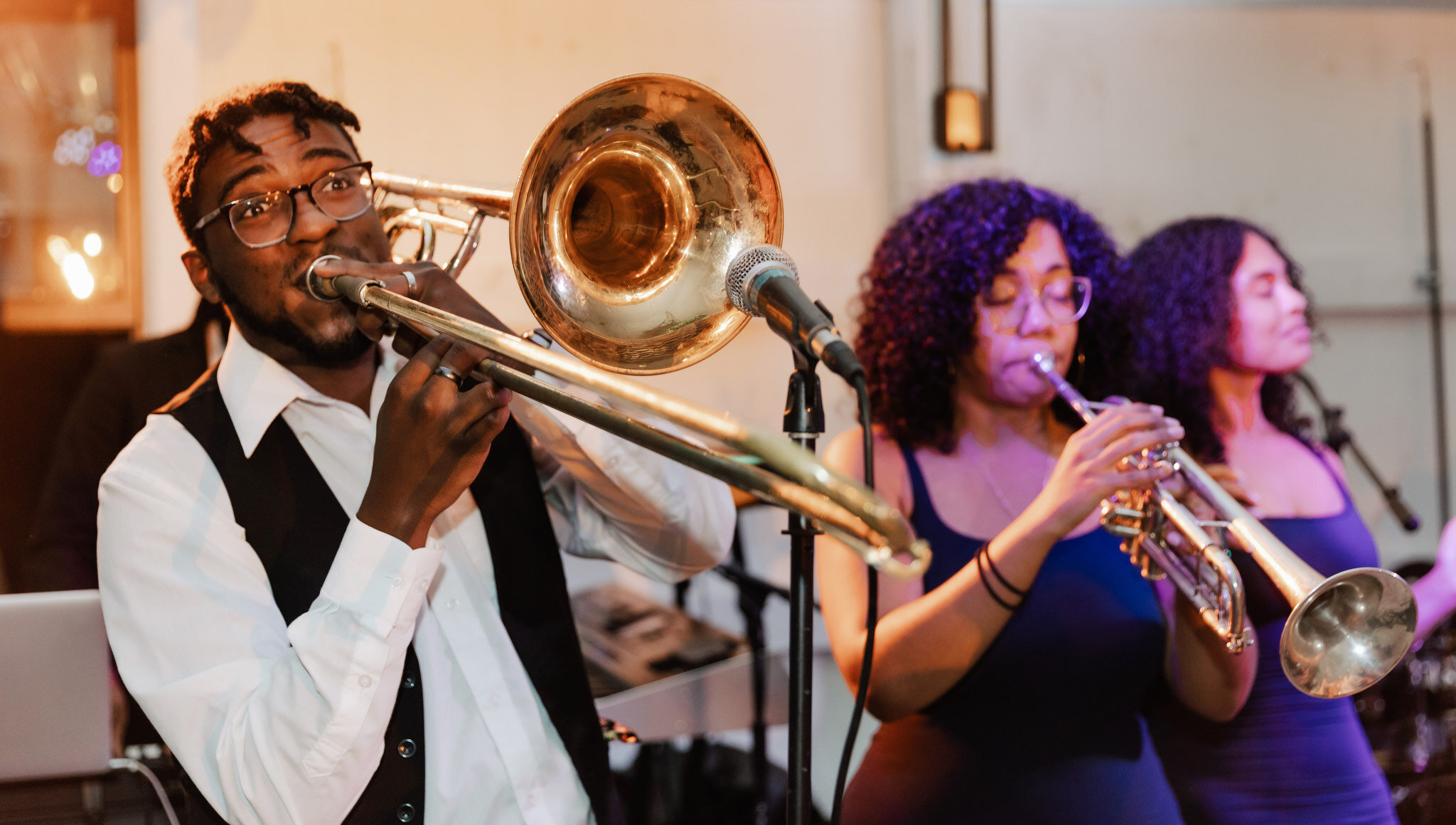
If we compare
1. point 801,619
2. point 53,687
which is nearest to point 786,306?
point 801,619

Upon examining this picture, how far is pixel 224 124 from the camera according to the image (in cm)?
148

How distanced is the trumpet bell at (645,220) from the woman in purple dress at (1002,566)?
50 centimetres

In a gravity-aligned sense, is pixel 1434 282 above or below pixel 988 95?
below

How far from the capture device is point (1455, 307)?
376 centimetres

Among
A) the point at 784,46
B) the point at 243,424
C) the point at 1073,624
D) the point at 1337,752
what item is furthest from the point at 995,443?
the point at 784,46

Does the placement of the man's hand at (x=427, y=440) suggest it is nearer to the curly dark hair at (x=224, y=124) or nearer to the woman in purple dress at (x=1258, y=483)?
the curly dark hair at (x=224, y=124)

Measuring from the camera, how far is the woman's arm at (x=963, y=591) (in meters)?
1.60

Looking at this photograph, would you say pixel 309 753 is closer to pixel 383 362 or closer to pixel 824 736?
pixel 383 362

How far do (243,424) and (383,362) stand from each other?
0.28 meters

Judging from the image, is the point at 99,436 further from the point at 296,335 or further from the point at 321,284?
the point at 321,284

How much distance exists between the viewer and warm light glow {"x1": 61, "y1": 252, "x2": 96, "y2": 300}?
288 cm

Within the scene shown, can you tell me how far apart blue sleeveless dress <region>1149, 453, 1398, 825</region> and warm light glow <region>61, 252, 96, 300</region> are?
289cm

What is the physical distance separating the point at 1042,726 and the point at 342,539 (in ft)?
3.75

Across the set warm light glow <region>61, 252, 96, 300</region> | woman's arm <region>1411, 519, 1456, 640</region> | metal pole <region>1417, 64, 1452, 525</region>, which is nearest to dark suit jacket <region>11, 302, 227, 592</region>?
warm light glow <region>61, 252, 96, 300</region>
